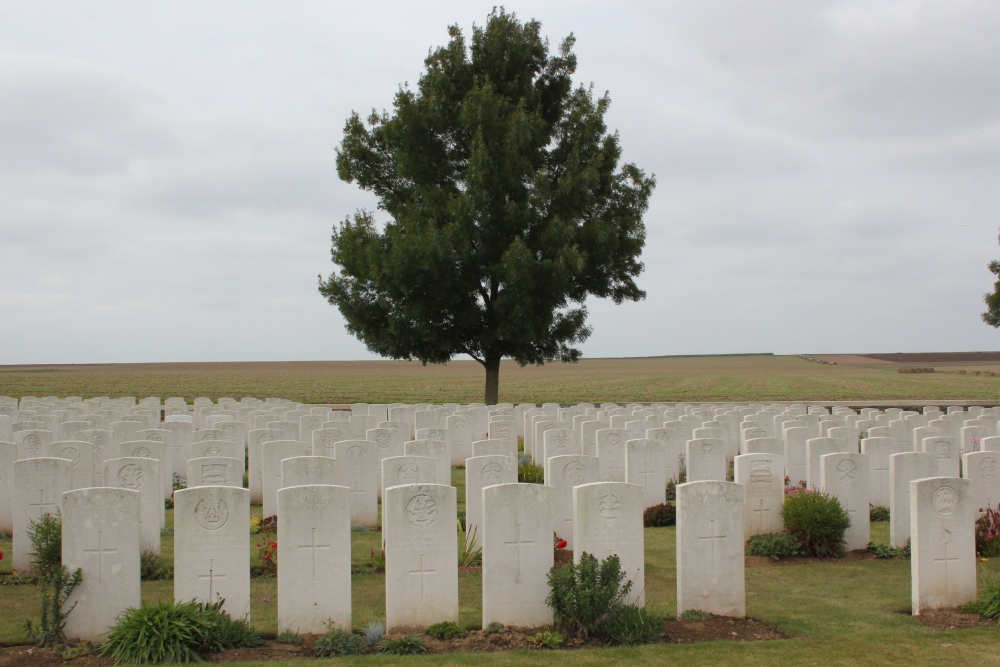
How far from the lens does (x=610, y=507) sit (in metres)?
6.62

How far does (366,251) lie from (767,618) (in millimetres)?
17845

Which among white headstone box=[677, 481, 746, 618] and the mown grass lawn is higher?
white headstone box=[677, 481, 746, 618]

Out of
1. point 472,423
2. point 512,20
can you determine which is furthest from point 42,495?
point 512,20

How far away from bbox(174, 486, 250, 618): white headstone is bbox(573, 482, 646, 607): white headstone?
2.57 meters

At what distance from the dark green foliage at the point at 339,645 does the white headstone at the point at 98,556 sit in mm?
1481

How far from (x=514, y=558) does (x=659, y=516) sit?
502 centimetres

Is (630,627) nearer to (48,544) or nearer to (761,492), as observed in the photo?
(761,492)

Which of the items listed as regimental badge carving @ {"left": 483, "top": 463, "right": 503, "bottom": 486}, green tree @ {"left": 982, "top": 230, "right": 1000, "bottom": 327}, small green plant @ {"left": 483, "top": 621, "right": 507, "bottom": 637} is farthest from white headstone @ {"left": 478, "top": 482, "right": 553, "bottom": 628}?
green tree @ {"left": 982, "top": 230, "right": 1000, "bottom": 327}

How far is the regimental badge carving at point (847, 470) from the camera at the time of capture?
9.38 metres

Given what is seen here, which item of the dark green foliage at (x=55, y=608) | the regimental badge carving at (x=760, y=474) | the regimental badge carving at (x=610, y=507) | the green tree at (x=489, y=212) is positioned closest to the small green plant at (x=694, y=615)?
the regimental badge carving at (x=610, y=507)

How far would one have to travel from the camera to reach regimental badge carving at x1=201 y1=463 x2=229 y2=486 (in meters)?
9.48

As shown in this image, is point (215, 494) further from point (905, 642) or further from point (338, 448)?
point (905, 642)

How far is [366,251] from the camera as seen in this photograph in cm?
2308

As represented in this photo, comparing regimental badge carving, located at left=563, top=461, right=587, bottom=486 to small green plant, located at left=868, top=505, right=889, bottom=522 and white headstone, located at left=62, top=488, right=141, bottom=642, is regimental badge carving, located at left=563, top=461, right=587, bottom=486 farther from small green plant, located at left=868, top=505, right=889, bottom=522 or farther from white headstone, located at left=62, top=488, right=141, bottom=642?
small green plant, located at left=868, top=505, right=889, bottom=522
